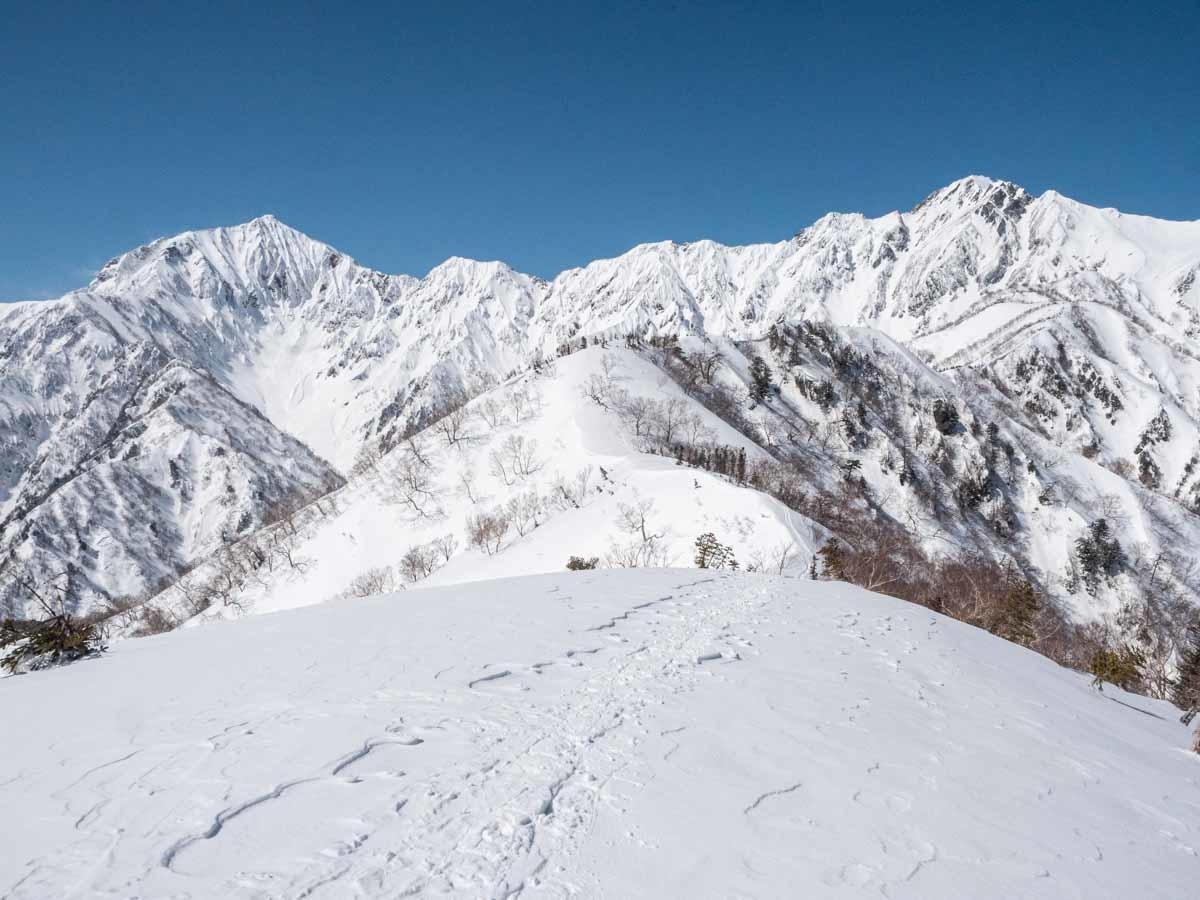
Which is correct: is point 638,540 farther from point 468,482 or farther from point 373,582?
point 468,482

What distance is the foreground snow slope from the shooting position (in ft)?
14.9

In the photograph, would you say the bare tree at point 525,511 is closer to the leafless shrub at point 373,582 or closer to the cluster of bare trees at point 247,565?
the leafless shrub at point 373,582

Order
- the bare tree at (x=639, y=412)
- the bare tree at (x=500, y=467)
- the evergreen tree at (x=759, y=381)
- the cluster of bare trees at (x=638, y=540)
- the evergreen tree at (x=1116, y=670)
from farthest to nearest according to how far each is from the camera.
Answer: the evergreen tree at (x=759, y=381) < the bare tree at (x=639, y=412) < the bare tree at (x=500, y=467) < the cluster of bare trees at (x=638, y=540) < the evergreen tree at (x=1116, y=670)

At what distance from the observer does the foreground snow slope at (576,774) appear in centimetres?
455

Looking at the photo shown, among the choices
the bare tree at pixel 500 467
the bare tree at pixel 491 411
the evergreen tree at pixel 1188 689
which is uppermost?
the bare tree at pixel 491 411

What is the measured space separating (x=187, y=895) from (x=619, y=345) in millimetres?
92153

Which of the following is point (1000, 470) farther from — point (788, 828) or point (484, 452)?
point (788, 828)

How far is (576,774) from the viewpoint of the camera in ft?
19.7

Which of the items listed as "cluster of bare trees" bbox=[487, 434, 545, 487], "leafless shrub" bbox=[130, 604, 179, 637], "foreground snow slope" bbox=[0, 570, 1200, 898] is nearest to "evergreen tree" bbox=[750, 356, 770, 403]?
"cluster of bare trees" bbox=[487, 434, 545, 487]

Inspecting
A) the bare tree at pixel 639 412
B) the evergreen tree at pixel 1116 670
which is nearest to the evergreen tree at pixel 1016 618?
the evergreen tree at pixel 1116 670

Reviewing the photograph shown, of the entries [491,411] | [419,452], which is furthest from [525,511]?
[491,411]

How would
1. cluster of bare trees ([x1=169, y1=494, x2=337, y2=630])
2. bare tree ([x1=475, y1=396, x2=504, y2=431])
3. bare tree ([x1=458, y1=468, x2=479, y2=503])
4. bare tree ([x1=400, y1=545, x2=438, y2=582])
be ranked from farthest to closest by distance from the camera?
bare tree ([x1=475, y1=396, x2=504, y2=431])
cluster of bare trees ([x1=169, y1=494, x2=337, y2=630])
bare tree ([x1=458, y1=468, x2=479, y2=503])
bare tree ([x1=400, y1=545, x2=438, y2=582])

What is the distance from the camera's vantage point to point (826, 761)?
6.58m

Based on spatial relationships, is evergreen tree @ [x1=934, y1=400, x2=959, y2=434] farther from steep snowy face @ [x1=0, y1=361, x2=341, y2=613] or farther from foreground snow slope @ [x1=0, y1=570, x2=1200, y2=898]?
steep snowy face @ [x1=0, y1=361, x2=341, y2=613]
